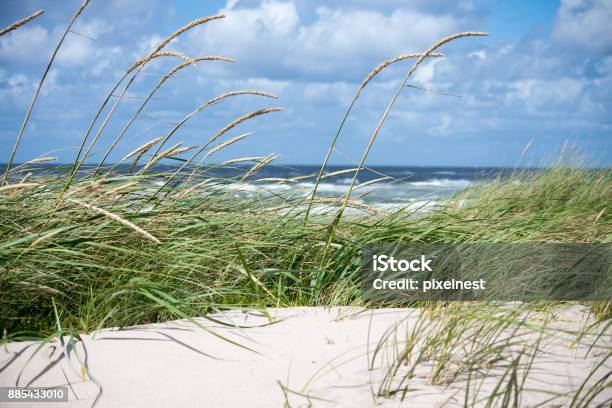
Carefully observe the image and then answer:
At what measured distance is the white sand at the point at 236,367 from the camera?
1.47 metres

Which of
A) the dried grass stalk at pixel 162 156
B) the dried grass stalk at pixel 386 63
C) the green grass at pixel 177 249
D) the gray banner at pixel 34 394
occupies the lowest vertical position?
the gray banner at pixel 34 394

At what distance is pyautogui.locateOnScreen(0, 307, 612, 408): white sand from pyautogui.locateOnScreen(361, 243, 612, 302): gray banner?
1.30 feet

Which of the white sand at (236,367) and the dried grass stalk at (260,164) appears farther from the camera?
the dried grass stalk at (260,164)

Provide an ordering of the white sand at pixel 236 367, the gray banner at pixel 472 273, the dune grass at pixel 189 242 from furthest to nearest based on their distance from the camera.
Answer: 1. the gray banner at pixel 472 273
2. the dune grass at pixel 189 242
3. the white sand at pixel 236 367

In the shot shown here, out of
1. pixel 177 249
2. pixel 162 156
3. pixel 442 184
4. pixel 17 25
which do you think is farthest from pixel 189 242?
pixel 442 184

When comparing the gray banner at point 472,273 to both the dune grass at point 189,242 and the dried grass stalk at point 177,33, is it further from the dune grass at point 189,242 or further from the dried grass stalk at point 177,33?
the dried grass stalk at point 177,33

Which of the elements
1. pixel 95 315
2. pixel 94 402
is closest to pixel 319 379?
pixel 94 402

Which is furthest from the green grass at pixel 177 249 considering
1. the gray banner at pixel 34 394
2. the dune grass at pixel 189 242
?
the gray banner at pixel 34 394

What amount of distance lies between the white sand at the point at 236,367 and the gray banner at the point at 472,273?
0.40 metres

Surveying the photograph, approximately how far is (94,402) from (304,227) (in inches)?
51.7

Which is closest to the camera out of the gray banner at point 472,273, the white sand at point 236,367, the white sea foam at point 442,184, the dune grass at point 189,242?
the white sand at point 236,367

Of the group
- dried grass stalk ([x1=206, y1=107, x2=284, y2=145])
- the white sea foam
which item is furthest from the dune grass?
the white sea foam

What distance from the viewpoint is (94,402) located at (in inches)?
60.1

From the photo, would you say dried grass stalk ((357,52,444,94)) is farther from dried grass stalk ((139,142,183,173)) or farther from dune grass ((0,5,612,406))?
dried grass stalk ((139,142,183,173))
